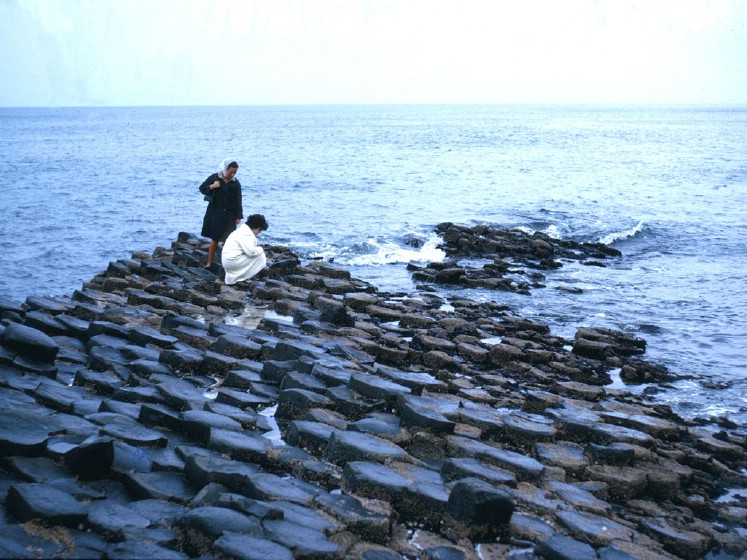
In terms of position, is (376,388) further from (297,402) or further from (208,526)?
(208,526)

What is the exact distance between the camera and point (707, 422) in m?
9.98

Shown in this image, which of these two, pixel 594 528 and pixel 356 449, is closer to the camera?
pixel 594 528

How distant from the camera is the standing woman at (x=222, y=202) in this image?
14.3 m

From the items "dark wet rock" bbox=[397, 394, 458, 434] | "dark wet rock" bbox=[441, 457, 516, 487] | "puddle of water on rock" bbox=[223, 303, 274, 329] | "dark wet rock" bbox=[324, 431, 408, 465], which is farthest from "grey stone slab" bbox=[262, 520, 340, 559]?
"puddle of water on rock" bbox=[223, 303, 274, 329]

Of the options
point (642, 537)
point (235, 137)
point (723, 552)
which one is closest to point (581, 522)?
point (642, 537)

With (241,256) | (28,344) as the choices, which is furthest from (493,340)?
(28,344)

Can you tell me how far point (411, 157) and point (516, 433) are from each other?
61.5 metres

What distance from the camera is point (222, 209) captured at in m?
14.7

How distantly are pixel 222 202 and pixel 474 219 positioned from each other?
688 inches

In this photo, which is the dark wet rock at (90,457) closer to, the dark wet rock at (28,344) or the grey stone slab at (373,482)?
the grey stone slab at (373,482)

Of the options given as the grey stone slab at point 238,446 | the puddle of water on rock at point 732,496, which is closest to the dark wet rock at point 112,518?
the grey stone slab at point 238,446

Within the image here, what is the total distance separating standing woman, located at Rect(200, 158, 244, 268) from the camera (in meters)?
14.3

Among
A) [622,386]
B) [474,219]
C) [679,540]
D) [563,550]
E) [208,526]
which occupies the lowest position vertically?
[622,386]

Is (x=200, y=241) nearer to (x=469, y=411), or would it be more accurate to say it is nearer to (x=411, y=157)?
(x=469, y=411)
